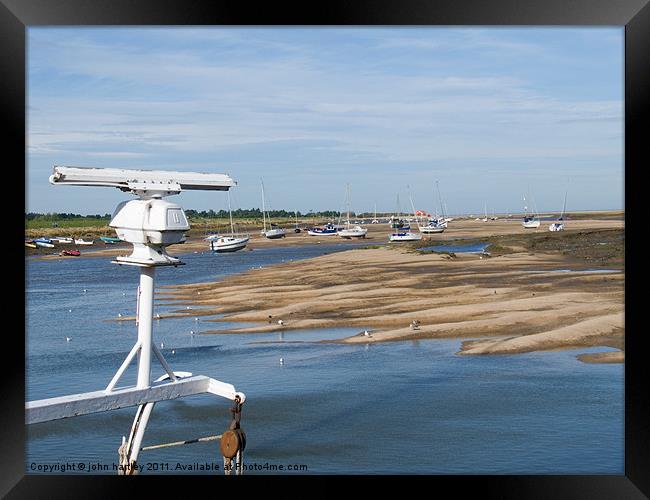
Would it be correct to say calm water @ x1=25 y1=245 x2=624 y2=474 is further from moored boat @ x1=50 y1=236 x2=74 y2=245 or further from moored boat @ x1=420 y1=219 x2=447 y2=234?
moored boat @ x1=420 y1=219 x2=447 y2=234

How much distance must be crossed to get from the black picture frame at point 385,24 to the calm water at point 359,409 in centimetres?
349

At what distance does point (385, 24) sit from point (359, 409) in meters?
8.84

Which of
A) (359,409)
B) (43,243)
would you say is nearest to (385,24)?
(359,409)

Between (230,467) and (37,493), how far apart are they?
2.06 metres

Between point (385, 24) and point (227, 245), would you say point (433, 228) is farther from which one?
point (385, 24)

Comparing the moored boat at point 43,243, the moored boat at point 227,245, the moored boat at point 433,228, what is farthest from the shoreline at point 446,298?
the moored boat at point 433,228

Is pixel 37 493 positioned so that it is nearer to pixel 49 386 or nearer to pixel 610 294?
pixel 49 386

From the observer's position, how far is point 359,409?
16203mm

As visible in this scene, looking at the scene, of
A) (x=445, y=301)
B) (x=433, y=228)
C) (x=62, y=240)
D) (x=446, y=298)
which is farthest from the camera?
(x=433, y=228)

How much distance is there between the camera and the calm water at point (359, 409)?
1339 cm

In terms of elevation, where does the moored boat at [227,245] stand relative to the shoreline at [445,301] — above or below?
above

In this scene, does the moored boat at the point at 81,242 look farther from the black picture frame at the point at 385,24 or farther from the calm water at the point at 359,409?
the black picture frame at the point at 385,24

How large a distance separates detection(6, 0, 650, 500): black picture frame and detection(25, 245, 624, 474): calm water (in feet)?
11.5

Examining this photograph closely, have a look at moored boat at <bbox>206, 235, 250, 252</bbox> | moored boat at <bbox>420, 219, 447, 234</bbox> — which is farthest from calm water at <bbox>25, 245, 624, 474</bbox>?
moored boat at <bbox>420, 219, 447, 234</bbox>
